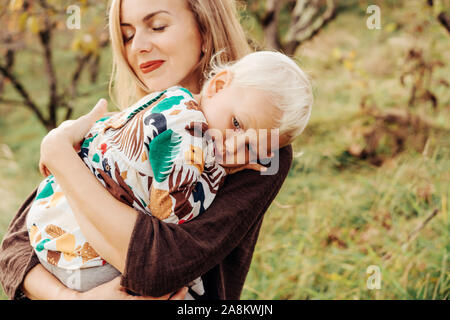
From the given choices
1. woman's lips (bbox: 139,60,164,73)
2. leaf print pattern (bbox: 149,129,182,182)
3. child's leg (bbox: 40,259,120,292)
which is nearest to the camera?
leaf print pattern (bbox: 149,129,182,182)

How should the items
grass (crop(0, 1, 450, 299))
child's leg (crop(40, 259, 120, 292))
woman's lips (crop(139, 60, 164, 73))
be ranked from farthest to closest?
1. grass (crop(0, 1, 450, 299))
2. woman's lips (crop(139, 60, 164, 73))
3. child's leg (crop(40, 259, 120, 292))

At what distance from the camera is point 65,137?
1.28m

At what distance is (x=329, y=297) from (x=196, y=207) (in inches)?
62.5

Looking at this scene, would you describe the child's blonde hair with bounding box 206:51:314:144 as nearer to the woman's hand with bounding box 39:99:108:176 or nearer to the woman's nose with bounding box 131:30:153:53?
the woman's nose with bounding box 131:30:153:53

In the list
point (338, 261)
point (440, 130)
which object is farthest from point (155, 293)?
→ point (440, 130)

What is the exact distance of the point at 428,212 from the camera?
280 cm

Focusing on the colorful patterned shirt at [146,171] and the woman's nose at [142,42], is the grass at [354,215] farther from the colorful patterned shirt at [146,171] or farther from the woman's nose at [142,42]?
the woman's nose at [142,42]

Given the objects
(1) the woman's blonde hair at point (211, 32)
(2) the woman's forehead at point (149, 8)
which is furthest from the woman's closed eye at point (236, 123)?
(2) the woman's forehead at point (149, 8)

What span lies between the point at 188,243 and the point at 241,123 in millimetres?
391

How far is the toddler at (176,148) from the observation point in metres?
1.14

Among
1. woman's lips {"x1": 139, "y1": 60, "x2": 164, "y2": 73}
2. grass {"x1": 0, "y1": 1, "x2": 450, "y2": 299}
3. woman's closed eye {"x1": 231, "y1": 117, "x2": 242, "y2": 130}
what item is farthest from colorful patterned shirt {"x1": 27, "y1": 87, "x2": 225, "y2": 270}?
grass {"x1": 0, "y1": 1, "x2": 450, "y2": 299}

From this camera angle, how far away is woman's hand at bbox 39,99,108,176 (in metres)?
1.24

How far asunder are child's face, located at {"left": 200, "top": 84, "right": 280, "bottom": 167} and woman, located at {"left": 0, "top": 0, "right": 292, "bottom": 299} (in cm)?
9

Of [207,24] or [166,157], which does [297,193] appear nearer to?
[207,24]
